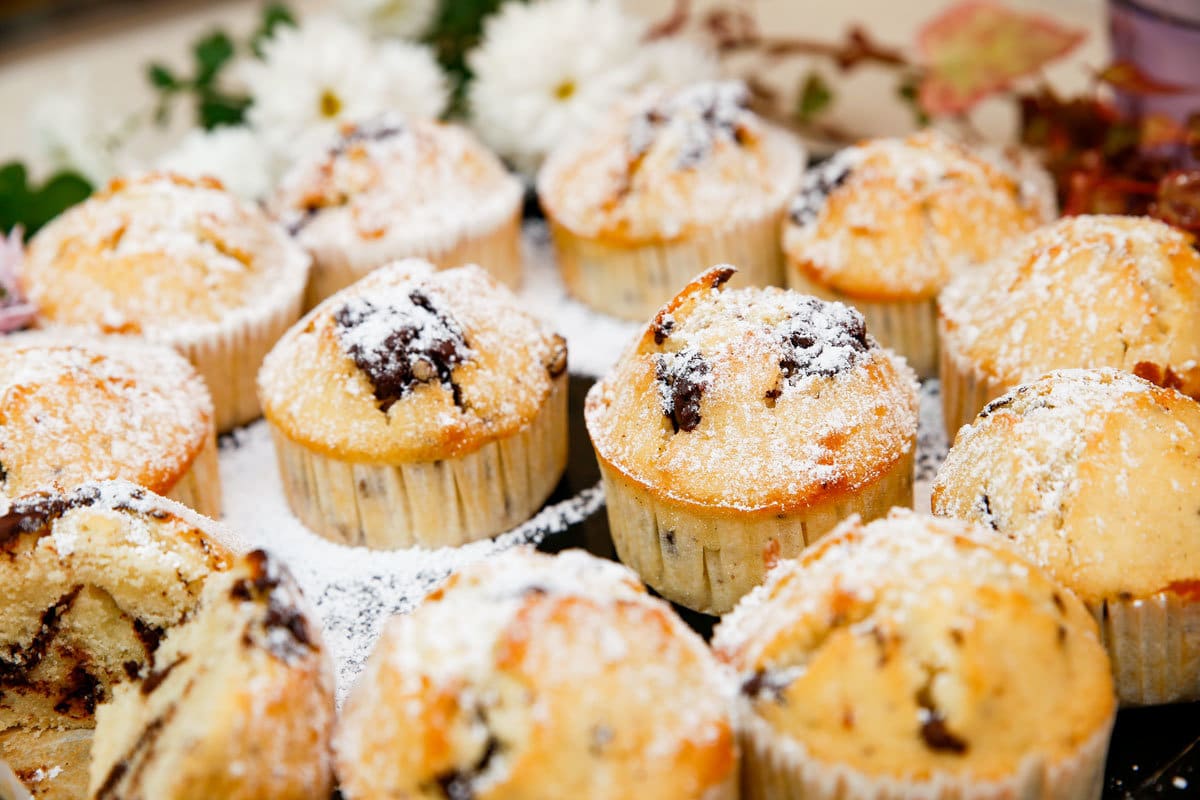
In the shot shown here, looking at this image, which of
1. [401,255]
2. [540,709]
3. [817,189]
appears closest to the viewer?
[540,709]

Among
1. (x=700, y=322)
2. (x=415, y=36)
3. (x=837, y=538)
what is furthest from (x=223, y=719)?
(x=415, y=36)

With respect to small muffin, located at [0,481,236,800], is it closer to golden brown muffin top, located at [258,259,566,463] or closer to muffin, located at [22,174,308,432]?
golden brown muffin top, located at [258,259,566,463]

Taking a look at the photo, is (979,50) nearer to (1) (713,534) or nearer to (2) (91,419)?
(1) (713,534)

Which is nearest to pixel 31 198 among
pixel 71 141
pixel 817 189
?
pixel 71 141

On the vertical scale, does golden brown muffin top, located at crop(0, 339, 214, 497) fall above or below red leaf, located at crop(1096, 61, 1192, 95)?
below

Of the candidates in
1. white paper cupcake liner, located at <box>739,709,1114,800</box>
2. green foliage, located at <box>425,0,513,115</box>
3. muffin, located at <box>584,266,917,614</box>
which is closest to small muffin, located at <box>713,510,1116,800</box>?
white paper cupcake liner, located at <box>739,709,1114,800</box>

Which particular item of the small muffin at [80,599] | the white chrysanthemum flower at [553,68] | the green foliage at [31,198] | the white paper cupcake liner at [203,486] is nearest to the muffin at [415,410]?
the white paper cupcake liner at [203,486]
